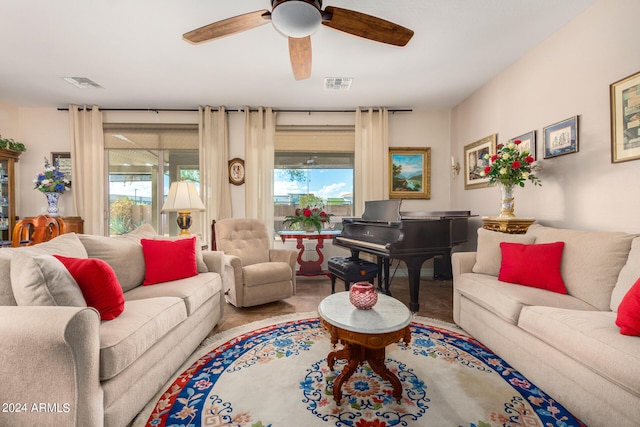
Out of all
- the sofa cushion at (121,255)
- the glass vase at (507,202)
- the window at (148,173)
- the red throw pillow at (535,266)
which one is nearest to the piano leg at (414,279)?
the red throw pillow at (535,266)

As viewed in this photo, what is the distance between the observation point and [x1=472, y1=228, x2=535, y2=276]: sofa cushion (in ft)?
8.11

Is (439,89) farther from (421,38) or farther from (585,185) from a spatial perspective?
(585,185)

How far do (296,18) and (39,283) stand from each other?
6.61ft

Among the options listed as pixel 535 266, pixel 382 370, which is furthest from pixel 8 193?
pixel 535 266

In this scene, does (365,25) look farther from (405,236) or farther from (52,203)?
(52,203)

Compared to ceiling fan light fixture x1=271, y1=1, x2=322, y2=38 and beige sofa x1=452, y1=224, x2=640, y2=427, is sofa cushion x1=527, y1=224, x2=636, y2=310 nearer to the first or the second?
beige sofa x1=452, y1=224, x2=640, y2=427

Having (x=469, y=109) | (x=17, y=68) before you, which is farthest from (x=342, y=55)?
(x=17, y=68)

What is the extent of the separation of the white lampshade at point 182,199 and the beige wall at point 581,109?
3762 millimetres

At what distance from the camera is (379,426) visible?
1.42m

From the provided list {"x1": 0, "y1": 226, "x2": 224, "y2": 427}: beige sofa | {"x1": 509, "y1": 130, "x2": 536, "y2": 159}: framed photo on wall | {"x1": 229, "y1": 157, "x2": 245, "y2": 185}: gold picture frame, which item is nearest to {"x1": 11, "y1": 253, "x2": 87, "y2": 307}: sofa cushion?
{"x1": 0, "y1": 226, "x2": 224, "y2": 427}: beige sofa

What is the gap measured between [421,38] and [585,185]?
6.40 feet

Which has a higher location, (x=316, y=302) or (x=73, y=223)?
(x=73, y=223)

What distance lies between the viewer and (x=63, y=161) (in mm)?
4590

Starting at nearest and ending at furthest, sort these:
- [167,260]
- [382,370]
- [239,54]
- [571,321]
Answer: [571,321]
[382,370]
[167,260]
[239,54]
